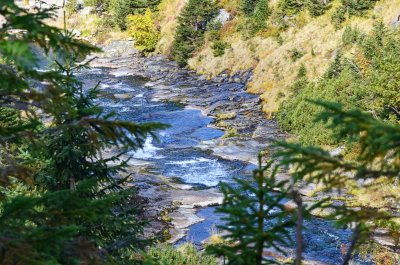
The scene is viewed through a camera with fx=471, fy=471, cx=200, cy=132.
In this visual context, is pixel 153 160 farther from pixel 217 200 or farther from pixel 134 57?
pixel 134 57

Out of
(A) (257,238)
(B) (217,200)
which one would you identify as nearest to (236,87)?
(B) (217,200)

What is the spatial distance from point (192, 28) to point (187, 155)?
3428cm

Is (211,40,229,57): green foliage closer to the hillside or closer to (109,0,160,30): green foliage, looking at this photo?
the hillside

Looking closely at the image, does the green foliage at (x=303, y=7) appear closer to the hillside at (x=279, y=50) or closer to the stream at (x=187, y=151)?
the hillside at (x=279, y=50)

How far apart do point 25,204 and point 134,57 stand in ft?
221

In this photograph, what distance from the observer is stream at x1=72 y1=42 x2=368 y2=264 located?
64.1 feet

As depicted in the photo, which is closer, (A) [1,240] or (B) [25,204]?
(A) [1,240]

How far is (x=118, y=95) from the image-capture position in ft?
159

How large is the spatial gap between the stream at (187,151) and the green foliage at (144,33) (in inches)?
517

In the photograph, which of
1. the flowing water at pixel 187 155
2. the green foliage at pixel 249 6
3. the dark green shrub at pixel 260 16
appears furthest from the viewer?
the green foliage at pixel 249 6

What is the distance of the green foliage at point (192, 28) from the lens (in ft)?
197

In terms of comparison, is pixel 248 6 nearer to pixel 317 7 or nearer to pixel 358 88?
pixel 317 7

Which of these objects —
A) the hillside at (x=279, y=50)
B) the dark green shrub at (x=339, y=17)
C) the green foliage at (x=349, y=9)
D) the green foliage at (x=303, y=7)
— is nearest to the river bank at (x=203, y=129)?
the hillside at (x=279, y=50)

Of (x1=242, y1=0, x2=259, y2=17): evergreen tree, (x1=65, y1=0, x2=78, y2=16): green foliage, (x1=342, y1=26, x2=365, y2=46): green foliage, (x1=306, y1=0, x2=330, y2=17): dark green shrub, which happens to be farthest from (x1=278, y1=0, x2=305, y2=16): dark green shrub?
(x1=65, y1=0, x2=78, y2=16): green foliage
